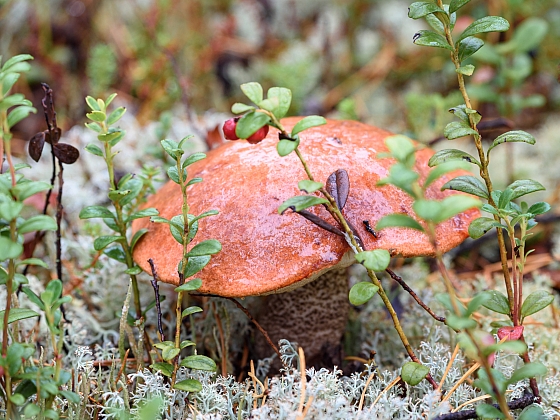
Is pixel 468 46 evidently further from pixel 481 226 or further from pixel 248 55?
pixel 248 55

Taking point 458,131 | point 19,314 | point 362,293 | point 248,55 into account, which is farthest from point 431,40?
point 248,55

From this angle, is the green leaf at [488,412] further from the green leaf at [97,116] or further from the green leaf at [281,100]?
the green leaf at [97,116]

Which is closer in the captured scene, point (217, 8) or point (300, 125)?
point (300, 125)

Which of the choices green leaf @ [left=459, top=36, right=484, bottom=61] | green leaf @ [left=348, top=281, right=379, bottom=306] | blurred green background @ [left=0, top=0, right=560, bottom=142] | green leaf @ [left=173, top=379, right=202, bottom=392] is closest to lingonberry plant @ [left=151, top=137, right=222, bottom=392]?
green leaf @ [left=173, top=379, right=202, bottom=392]

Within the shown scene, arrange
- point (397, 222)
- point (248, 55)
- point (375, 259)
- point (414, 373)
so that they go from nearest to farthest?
point (397, 222), point (375, 259), point (414, 373), point (248, 55)

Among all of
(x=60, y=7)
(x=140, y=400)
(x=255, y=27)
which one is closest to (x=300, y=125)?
(x=140, y=400)

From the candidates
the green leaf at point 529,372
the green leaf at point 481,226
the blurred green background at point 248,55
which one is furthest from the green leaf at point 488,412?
the blurred green background at point 248,55

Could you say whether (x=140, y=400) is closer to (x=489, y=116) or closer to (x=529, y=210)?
(x=529, y=210)

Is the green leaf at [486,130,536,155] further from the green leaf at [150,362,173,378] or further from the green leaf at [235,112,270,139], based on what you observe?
the green leaf at [150,362,173,378]
